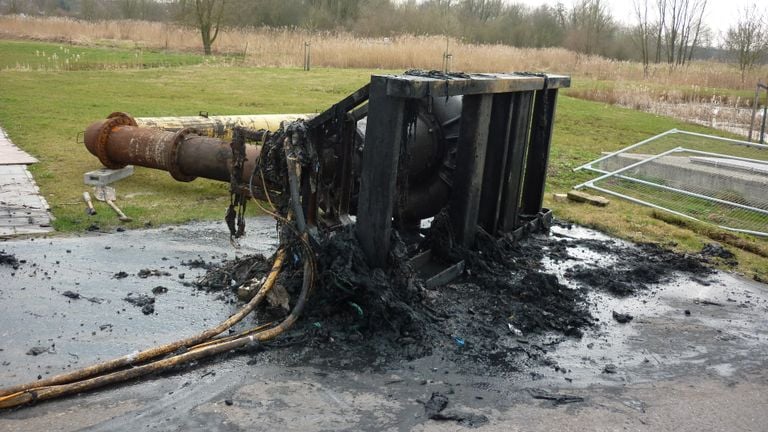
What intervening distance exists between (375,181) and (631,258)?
358 cm

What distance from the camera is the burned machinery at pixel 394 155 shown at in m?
5.28

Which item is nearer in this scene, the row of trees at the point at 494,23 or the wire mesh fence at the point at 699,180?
the wire mesh fence at the point at 699,180

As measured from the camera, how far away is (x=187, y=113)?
16234 mm

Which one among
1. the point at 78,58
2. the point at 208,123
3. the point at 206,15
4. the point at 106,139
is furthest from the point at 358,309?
the point at 206,15

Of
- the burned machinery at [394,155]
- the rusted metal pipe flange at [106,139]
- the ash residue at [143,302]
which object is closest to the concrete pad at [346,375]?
the ash residue at [143,302]

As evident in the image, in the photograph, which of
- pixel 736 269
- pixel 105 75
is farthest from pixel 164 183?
pixel 105 75

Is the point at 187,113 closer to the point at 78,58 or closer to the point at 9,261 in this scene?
the point at 9,261

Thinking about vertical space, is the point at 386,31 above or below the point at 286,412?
above

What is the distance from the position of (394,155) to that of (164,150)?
400 cm

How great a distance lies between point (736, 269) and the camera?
737cm

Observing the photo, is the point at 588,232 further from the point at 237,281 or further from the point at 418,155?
the point at 237,281

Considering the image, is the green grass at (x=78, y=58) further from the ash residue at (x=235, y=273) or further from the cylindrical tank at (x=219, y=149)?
the ash residue at (x=235, y=273)

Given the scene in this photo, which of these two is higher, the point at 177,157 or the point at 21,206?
the point at 177,157

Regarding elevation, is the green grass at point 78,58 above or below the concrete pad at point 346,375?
above
